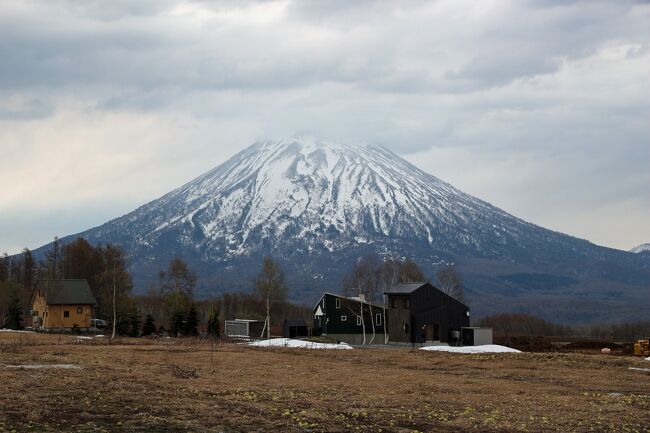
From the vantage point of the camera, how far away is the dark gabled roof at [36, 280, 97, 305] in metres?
93.0

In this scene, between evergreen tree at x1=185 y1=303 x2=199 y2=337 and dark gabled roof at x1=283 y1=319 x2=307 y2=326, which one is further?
dark gabled roof at x1=283 y1=319 x2=307 y2=326

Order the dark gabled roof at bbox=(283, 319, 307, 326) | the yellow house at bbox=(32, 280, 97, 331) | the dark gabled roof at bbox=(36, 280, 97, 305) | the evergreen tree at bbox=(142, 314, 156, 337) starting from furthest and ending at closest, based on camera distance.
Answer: the dark gabled roof at bbox=(283, 319, 307, 326)
the yellow house at bbox=(32, 280, 97, 331)
the dark gabled roof at bbox=(36, 280, 97, 305)
the evergreen tree at bbox=(142, 314, 156, 337)

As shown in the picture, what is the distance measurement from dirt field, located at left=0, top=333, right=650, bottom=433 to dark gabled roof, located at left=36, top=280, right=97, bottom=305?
47748 millimetres

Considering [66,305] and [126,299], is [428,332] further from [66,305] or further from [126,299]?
[66,305]

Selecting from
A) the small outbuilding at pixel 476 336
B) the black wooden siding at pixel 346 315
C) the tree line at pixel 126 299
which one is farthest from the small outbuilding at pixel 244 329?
the small outbuilding at pixel 476 336

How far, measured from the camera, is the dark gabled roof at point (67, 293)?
305ft

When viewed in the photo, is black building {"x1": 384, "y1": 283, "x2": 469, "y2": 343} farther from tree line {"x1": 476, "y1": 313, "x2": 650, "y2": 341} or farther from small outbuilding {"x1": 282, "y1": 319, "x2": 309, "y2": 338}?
tree line {"x1": 476, "y1": 313, "x2": 650, "y2": 341}

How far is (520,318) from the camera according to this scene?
526ft

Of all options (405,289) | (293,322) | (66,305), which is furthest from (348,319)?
(66,305)

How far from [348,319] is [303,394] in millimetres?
65765

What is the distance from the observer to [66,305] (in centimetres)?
9375

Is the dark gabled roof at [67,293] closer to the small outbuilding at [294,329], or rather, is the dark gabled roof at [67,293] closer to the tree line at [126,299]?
the tree line at [126,299]

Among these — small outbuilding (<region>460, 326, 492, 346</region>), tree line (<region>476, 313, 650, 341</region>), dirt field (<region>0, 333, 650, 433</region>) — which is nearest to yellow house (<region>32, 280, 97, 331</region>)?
small outbuilding (<region>460, 326, 492, 346</region>)

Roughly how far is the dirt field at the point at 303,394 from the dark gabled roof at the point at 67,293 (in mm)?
47748
